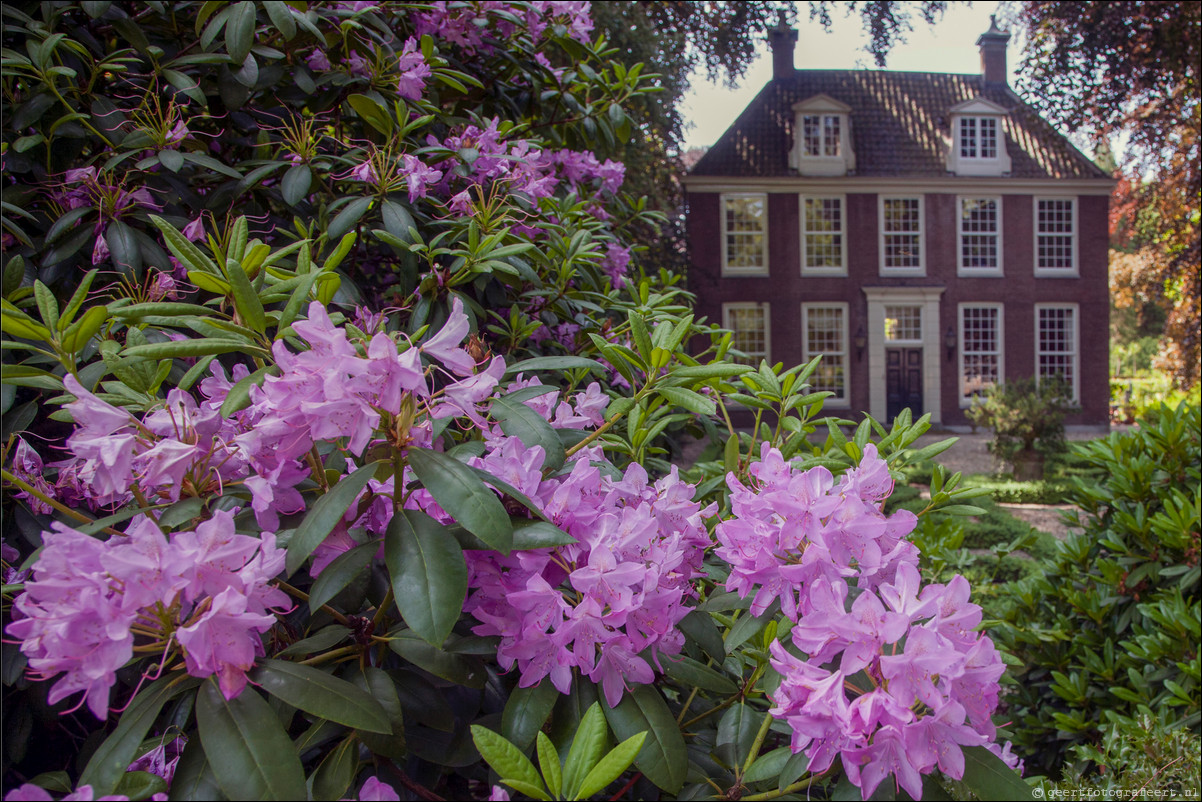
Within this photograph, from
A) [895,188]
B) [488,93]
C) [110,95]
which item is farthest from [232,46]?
[895,188]

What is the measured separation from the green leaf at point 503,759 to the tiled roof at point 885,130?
1630cm

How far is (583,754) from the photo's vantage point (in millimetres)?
600

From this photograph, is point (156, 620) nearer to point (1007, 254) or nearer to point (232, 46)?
point (232, 46)

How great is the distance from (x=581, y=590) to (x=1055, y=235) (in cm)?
1950

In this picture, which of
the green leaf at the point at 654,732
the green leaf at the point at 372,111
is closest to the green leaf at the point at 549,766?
the green leaf at the point at 654,732

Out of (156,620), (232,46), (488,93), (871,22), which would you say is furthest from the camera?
(871,22)

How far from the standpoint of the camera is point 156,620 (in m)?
0.57

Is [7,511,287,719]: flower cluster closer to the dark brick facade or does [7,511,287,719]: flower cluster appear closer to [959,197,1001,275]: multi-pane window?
the dark brick facade

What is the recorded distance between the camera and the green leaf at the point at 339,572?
0.65m

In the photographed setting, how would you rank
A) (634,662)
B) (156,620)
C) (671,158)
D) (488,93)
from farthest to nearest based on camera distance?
(671,158), (488,93), (634,662), (156,620)

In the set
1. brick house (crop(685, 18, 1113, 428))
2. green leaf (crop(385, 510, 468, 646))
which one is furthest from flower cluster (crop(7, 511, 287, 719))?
brick house (crop(685, 18, 1113, 428))

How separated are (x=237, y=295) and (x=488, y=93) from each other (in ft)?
5.83

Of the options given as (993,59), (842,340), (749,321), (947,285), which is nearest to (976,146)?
(993,59)

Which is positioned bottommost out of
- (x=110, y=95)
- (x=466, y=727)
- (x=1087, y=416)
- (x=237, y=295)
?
(x=1087, y=416)
